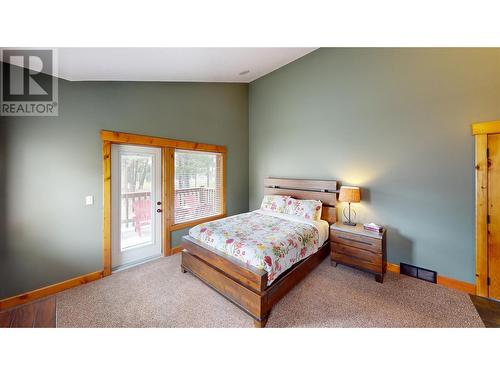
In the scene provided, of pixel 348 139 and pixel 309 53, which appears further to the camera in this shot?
pixel 309 53

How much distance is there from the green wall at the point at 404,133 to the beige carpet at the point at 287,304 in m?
0.66

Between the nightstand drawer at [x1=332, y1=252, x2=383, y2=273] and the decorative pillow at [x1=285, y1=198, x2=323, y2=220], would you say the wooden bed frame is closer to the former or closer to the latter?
the nightstand drawer at [x1=332, y1=252, x2=383, y2=273]

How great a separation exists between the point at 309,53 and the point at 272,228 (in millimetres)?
3358

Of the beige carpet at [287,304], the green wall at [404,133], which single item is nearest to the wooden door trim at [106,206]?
the beige carpet at [287,304]

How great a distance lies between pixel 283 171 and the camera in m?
4.13

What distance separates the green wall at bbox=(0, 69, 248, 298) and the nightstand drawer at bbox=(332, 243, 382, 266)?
325 centimetres

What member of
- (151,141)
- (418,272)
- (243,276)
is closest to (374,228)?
(418,272)

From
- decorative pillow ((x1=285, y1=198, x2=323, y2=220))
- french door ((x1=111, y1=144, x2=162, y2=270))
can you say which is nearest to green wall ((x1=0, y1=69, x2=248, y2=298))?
french door ((x1=111, y1=144, x2=162, y2=270))

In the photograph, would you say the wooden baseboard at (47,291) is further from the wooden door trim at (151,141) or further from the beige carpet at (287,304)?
the wooden door trim at (151,141)

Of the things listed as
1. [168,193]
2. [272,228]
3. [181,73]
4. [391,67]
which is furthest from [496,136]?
[168,193]

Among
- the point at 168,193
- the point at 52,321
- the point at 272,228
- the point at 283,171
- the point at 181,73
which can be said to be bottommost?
the point at 52,321

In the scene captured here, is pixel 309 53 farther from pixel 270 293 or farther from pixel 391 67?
pixel 270 293

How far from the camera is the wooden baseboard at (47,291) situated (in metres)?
2.03

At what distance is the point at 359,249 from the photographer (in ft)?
8.61
